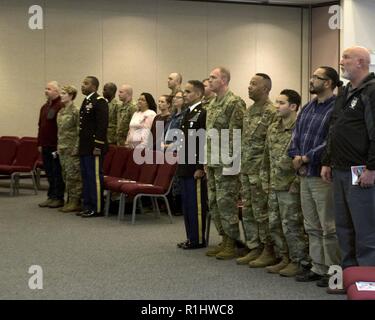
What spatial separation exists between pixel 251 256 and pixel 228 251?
288mm

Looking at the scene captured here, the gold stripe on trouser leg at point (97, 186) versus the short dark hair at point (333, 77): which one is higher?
the short dark hair at point (333, 77)

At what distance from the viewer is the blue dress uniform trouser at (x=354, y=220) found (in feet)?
14.9

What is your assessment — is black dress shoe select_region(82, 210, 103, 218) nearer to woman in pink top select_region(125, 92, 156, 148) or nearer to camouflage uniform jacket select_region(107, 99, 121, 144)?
woman in pink top select_region(125, 92, 156, 148)

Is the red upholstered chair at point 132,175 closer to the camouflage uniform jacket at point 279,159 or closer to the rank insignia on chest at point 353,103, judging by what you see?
the camouflage uniform jacket at point 279,159

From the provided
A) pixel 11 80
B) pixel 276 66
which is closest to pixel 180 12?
pixel 276 66

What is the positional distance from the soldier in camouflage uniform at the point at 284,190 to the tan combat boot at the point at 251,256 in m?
0.35

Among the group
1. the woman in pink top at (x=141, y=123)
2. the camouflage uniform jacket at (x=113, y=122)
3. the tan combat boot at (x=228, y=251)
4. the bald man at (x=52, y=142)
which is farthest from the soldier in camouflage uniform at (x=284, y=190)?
the camouflage uniform jacket at (x=113, y=122)

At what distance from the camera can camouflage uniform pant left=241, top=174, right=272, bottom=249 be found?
5.61m

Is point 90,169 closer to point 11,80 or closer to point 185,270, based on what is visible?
point 185,270

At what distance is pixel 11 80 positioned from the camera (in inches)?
472

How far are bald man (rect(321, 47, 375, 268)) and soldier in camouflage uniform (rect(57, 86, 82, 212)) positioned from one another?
4.57 metres

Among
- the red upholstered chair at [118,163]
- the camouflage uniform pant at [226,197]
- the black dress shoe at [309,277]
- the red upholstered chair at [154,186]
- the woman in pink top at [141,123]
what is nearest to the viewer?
the black dress shoe at [309,277]

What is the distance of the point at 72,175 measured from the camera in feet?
28.4

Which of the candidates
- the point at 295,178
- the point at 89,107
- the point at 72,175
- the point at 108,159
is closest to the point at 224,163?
the point at 295,178
